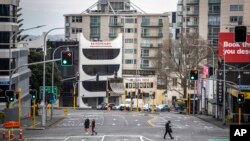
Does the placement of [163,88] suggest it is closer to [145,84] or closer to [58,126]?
[145,84]

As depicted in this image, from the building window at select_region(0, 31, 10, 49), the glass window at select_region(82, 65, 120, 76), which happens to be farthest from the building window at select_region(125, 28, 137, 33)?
the building window at select_region(0, 31, 10, 49)

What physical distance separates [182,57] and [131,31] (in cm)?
2502

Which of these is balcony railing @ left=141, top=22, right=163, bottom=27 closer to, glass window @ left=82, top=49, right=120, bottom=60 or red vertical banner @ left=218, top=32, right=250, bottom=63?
glass window @ left=82, top=49, right=120, bottom=60

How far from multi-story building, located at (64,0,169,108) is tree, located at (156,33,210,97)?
52.9 ft

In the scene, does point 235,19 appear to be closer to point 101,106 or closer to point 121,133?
point 101,106

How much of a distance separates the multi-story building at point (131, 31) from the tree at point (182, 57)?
634 inches

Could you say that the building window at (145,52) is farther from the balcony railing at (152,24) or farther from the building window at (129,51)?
the balcony railing at (152,24)

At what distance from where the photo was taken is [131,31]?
480ft

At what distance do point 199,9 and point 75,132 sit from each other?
83172 millimetres

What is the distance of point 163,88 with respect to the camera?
442 ft

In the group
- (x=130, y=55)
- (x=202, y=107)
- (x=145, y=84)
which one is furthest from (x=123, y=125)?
(x=130, y=55)

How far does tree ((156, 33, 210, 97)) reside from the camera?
12162 centimetres

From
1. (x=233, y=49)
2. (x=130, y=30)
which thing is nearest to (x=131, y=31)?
(x=130, y=30)

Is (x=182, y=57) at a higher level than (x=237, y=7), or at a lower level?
lower
